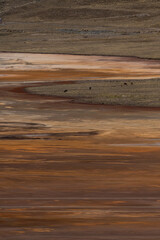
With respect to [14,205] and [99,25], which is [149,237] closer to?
[14,205]

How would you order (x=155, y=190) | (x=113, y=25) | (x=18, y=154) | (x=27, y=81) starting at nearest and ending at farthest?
(x=155, y=190) < (x=18, y=154) < (x=27, y=81) < (x=113, y=25)

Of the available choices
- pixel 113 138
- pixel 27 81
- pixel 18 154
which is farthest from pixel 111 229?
pixel 27 81

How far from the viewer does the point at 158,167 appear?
11648mm

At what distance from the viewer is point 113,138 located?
14.7 metres

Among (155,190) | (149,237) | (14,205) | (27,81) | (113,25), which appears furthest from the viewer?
(113,25)

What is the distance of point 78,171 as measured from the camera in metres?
11.3

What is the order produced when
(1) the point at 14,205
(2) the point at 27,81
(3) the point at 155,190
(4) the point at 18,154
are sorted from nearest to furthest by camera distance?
(1) the point at 14,205, (3) the point at 155,190, (4) the point at 18,154, (2) the point at 27,81

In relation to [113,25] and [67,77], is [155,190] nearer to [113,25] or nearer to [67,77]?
[67,77]

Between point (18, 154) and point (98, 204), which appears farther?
point (18, 154)

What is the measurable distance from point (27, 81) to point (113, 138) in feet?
53.7

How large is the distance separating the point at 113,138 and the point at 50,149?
1740 millimetres

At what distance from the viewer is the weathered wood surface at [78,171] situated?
8188mm

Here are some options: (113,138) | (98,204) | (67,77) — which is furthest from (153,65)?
(98,204)

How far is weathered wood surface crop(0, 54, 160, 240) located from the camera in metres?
8.19
